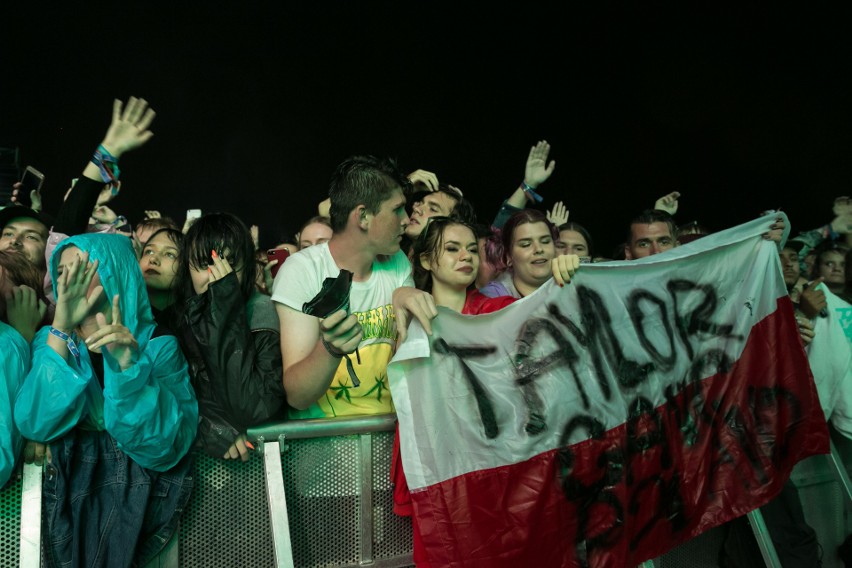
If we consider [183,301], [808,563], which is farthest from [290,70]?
[808,563]

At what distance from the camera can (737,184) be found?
23.9 ft

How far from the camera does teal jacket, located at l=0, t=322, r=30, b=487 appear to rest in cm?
209

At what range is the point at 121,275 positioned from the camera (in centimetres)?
237

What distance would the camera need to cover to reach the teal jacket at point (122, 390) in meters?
2.12

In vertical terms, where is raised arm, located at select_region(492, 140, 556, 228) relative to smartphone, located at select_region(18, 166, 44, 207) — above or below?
below

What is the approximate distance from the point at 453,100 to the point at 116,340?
4902mm

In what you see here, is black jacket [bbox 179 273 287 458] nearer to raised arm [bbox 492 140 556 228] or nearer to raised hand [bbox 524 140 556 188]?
raised arm [bbox 492 140 556 228]

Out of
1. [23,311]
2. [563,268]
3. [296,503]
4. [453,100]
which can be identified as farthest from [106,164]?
[453,100]

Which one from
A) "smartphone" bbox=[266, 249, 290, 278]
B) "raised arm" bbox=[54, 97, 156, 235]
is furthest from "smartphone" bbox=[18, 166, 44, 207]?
"smartphone" bbox=[266, 249, 290, 278]

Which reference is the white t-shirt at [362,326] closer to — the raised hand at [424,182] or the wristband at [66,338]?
the wristband at [66,338]

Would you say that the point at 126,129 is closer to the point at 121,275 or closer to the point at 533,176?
the point at 121,275

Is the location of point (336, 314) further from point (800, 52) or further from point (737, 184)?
point (800, 52)

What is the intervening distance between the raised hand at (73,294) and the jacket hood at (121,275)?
78 millimetres

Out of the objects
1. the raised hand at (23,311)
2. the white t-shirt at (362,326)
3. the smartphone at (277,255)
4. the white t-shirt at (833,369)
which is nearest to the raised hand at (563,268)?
the white t-shirt at (362,326)
